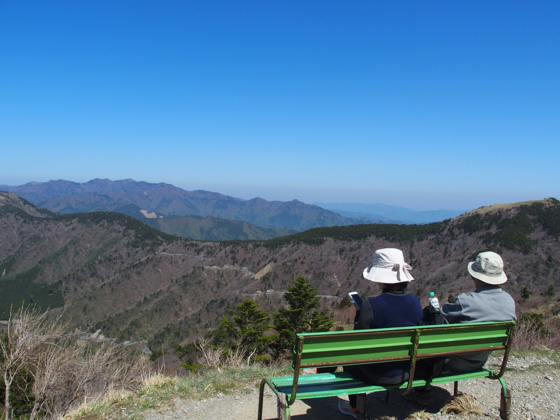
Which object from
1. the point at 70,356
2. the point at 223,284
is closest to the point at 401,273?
the point at 70,356

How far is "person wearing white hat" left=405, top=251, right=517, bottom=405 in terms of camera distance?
4211mm

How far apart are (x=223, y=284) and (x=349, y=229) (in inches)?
1832

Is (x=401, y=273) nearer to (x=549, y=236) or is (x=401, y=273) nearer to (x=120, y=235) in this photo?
(x=549, y=236)

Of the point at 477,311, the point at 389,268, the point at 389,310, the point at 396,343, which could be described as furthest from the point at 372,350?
the point at 477,311

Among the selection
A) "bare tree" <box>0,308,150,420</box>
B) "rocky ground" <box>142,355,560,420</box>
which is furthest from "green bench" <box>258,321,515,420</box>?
"bare tree" <box>0,308,150,420</box>

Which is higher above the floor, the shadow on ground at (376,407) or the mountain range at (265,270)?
the shadow on ground at (376,407)

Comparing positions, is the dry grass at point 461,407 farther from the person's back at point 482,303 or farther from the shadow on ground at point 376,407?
the person's back at point 482,303

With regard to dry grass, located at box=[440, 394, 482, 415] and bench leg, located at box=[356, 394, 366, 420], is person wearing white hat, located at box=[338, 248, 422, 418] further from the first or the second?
dry grass, located at box=[440, 394, 482, 415]

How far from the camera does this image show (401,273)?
392 centimetres

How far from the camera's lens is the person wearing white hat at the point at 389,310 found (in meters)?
3.85

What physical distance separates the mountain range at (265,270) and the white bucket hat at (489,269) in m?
40.9

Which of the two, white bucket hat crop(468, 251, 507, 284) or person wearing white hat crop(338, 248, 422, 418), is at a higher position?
white bucket hat crop(468, 251, 507, 284)

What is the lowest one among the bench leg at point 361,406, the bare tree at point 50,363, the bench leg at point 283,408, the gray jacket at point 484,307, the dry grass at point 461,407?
the bare tree at point 50,363

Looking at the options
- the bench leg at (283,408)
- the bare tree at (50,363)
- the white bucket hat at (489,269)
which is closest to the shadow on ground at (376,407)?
the bench leg at (283,408)
